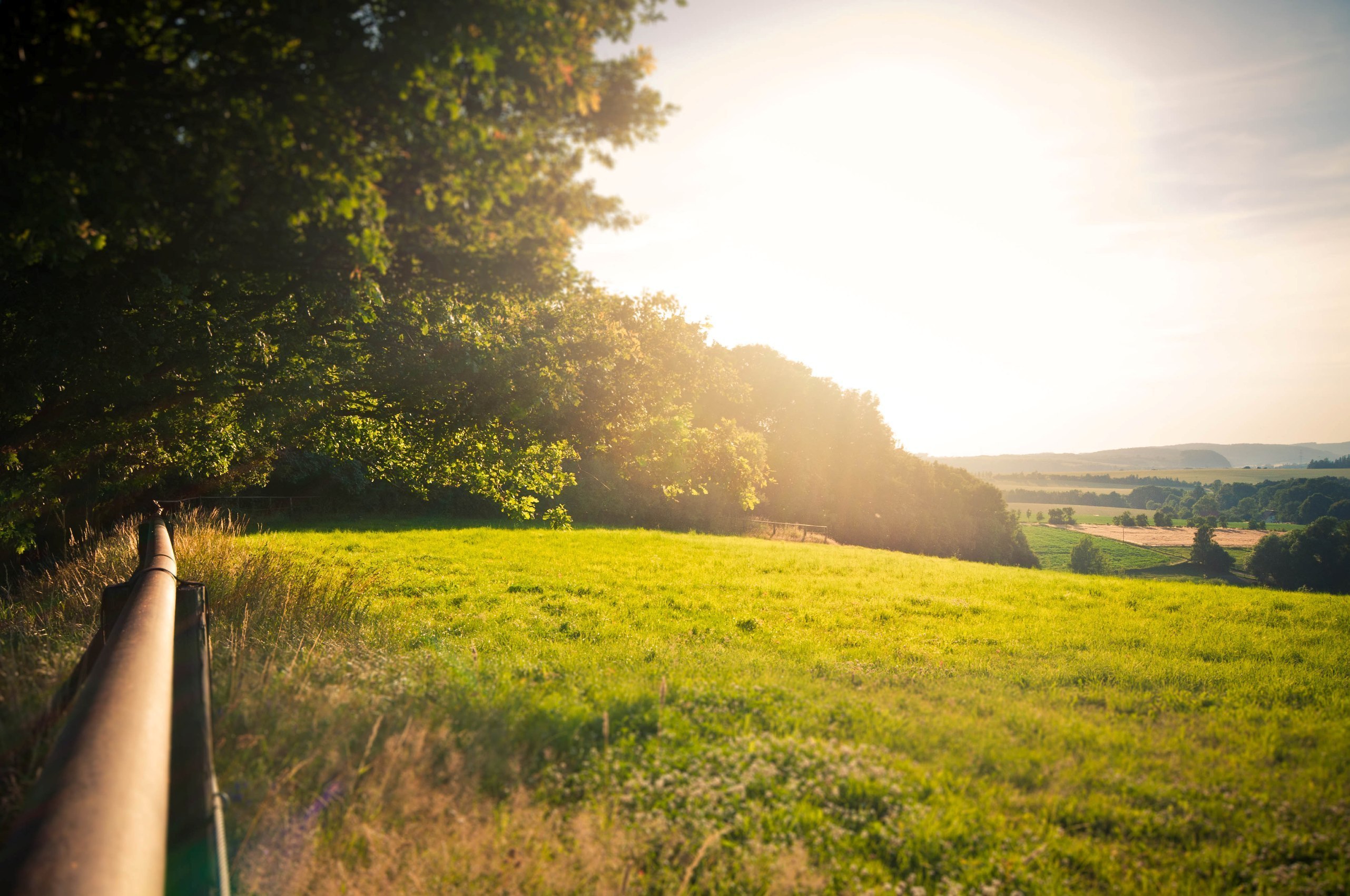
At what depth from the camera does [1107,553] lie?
224 ft

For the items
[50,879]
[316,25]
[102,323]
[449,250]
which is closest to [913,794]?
[50,879]

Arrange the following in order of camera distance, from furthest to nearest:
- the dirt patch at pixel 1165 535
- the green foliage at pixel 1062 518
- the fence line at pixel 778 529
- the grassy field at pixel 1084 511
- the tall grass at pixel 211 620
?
the grassy field at pixel 1084 511 < the green foliage at pixel 1062 518 < the dirt patch at pixel 1165 535 < the fence line at pixel 778 529 < the tall grass at pixel 211 620

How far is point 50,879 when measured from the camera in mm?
1963

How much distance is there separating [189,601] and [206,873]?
418 cm

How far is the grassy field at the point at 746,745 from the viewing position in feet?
12.9

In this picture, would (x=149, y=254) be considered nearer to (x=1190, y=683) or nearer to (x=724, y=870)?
(x=724, y=870)

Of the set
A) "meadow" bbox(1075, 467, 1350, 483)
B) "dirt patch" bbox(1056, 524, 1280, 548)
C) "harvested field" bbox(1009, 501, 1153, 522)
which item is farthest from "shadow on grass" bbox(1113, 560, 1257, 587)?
"meadow" bbox(1075, 467, 1350, 483)

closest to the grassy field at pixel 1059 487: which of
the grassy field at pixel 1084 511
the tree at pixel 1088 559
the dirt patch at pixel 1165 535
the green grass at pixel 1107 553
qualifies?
the grassy field at pixel 1084 511

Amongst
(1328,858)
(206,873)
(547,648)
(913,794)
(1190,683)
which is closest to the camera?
(206,873)

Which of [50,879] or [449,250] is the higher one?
[449,250]

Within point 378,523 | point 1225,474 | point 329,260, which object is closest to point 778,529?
point 378,523

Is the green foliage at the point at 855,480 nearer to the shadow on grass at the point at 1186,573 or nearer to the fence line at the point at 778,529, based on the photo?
the fence line at the point at 778,529

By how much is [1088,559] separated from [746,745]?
248ft

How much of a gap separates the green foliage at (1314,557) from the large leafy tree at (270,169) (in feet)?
194
